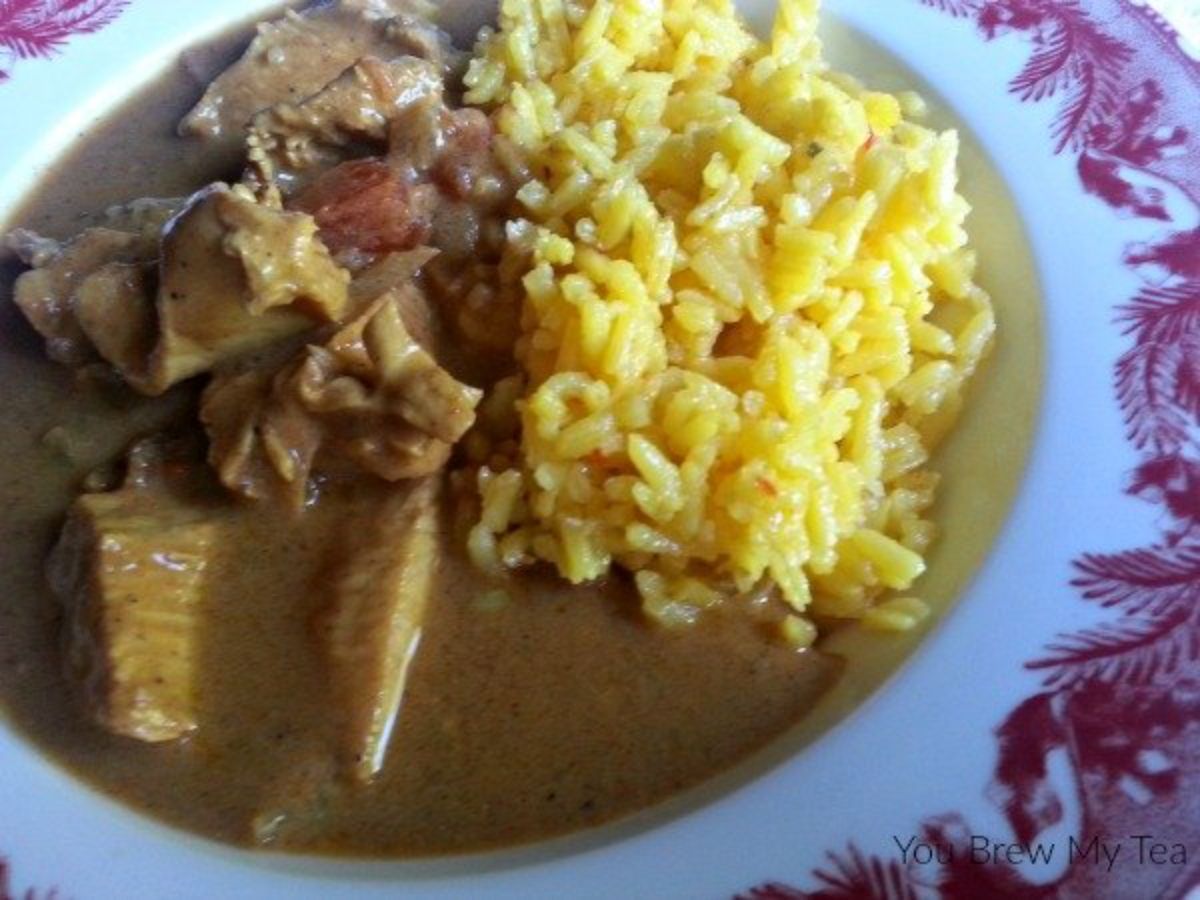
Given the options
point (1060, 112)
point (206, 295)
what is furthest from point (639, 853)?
point (1060, 112)

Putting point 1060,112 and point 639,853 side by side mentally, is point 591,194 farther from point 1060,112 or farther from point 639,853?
point 639,853

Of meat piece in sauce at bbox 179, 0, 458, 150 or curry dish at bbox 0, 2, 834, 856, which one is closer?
curry dish at bbox 0, 2, 834, 856

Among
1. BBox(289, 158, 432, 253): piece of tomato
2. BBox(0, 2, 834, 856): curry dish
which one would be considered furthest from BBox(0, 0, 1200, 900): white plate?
BBox(289, 158, 432, 253): piece of tomato

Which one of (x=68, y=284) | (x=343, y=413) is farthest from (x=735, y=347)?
(x=68, y=284)

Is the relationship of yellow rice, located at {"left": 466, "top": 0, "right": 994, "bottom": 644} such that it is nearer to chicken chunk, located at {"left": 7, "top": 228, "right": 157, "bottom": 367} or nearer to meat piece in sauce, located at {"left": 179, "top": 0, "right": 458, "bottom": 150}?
meat piece in sauce, located at {"left": 179, "top": 0, "right": 458, "bottom": 150}

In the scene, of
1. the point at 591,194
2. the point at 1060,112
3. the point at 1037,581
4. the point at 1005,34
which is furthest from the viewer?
the point at 1005,34

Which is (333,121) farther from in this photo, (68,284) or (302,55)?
(68,284)

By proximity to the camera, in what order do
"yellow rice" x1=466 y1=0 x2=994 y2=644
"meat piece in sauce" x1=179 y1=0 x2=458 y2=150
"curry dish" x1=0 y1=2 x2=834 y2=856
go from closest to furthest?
"curry dish" x1=0 y1=2 x2=834 y2=856 < "yellow rice" x1=466 y1=0 x2=994 y2=644 < "meat piece in sauce" x1=179 y1=0 x2=458 y2=150
